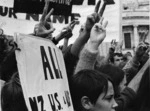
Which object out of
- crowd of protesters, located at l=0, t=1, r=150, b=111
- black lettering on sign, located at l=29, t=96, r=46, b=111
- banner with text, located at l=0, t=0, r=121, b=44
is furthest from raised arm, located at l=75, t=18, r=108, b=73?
banner with text, located at l=0, t=0, r=121, b=44

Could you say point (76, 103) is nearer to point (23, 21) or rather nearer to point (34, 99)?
point (34, 99)

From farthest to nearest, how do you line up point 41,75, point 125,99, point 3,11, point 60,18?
point 60,18 → point 3,11 → point 125,99 → point 41,75

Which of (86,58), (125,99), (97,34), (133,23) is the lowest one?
(133,23)

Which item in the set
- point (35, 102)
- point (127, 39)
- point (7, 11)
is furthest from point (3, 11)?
point (127, 39)

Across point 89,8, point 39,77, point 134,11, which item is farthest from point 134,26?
point 39,77

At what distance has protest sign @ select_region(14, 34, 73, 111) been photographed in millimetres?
1631

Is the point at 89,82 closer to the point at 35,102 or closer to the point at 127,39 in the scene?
the point at 35,102

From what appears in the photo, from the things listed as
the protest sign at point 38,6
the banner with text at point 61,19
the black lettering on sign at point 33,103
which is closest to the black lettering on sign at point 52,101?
the black lettering on sign at point 33,103

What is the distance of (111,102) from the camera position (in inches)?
77.6

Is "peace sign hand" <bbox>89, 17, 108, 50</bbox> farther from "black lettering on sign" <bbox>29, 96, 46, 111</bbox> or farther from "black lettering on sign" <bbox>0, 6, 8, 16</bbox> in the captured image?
"black lettering on sign" <bbox>0, 6, 8, 16</bbox>

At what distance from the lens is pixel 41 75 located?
1.76 meters

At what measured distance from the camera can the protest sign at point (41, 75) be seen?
163 cm

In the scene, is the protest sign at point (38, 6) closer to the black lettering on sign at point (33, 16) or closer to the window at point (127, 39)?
the black lettering on sign at point (33, 16)

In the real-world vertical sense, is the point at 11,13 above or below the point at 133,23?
above
